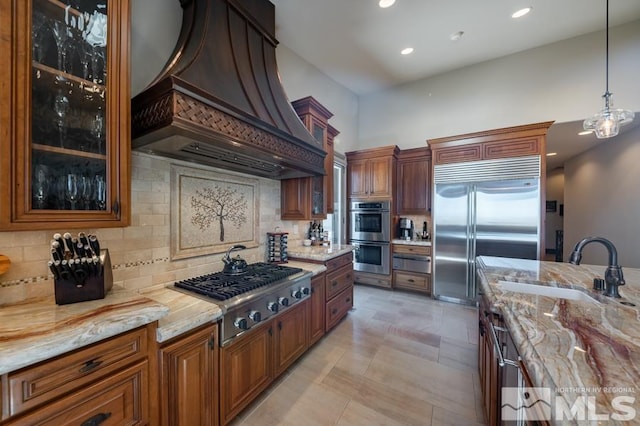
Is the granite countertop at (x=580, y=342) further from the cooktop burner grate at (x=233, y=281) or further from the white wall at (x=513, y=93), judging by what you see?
the white wall at (x=513, y=93)

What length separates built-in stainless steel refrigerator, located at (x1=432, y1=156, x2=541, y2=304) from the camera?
130 inches

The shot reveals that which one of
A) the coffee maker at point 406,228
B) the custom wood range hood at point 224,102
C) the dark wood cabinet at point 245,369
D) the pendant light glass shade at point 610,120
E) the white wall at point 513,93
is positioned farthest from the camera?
the coffee maker at point 406,228

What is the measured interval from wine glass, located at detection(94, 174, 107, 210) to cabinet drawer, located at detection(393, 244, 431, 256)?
4017 millimetres

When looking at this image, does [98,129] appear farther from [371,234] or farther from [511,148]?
[511,148]

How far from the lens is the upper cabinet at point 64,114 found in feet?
3.16

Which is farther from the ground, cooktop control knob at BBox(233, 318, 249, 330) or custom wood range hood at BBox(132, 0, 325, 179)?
custom wood range hood at BBox(132, 0, 325, 179)

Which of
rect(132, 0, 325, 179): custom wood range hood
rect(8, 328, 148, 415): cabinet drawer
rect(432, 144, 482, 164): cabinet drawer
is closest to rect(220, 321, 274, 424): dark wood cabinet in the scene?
rect(8, 328, 148, 415): cabinet drawer

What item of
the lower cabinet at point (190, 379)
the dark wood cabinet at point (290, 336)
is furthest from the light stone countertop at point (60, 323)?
the dark wood cabinet at point (290, 336)

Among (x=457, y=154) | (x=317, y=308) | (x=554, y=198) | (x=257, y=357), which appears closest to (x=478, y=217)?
(x=457, y=154)

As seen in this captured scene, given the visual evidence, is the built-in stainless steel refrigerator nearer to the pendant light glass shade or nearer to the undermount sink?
the pendant light glass shade

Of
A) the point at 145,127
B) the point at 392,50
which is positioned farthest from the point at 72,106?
the point at 392,50

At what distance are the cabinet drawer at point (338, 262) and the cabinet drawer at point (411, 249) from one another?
1445 millimetres

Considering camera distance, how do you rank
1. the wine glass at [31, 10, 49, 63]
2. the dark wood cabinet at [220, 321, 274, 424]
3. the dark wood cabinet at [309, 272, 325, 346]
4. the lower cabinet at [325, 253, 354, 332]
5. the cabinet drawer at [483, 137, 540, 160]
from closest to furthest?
1. the wine glass at [31, 10, 49, 63]
2. the dark wood cabinet at [220, 321, 274, 424]
3. the dark wood cabinet at [309, 272, 325, 346]
4. the lower cabinet at [325, 253, 354, 332]
5. the cabinet drawer at [483, 137, 540, 160]

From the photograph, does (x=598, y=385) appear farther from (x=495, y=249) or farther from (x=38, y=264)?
(x=495, y=249)
